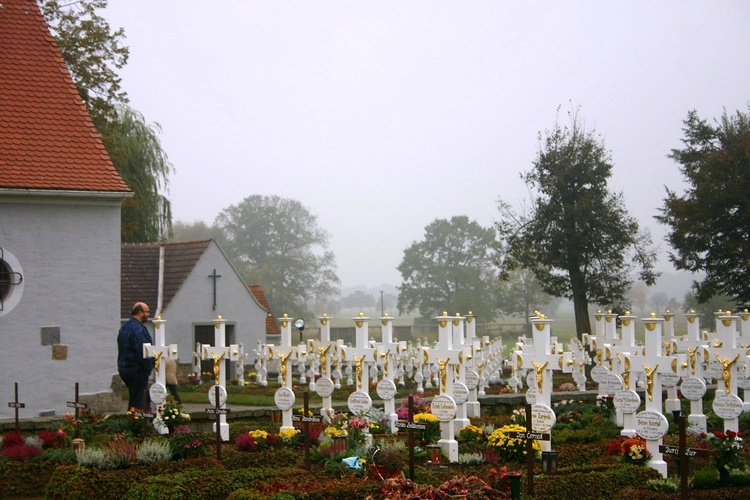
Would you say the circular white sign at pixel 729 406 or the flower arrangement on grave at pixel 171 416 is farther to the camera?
the flower arrangement on grave at pixel 171 416

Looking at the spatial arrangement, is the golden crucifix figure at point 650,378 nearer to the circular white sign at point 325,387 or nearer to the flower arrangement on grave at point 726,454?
the flower arrangement on grave at point 726,454

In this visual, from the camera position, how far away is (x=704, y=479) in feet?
35.8

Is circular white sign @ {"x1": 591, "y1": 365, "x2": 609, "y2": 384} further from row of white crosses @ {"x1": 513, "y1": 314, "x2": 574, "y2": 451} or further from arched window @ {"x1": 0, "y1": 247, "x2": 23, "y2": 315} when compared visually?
arched window @ {"x1": 0, "y1": 247, "x2": 23, "y2": 315}

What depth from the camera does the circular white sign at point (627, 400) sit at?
13.5m

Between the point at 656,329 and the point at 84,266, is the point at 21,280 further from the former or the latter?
the point at 656,329

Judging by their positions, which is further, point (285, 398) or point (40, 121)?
point (40, 121)

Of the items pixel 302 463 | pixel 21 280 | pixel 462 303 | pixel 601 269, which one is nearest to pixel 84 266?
pixel 21 280

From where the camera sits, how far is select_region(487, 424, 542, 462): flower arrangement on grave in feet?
43.3

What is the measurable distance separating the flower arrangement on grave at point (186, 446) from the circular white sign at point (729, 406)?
7.71 meters

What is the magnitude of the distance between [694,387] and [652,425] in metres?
3.59

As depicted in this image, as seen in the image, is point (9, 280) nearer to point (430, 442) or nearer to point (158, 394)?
point (158, 394)

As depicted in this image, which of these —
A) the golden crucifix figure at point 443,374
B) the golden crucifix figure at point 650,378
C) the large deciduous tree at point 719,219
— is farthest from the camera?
the large deciduous tree at point 719,219

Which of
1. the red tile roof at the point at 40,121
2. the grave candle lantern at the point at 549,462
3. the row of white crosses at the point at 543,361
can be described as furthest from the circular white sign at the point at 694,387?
the red tile roof at the point at 40,121

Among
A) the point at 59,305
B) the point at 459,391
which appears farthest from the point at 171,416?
the point at 59,305
